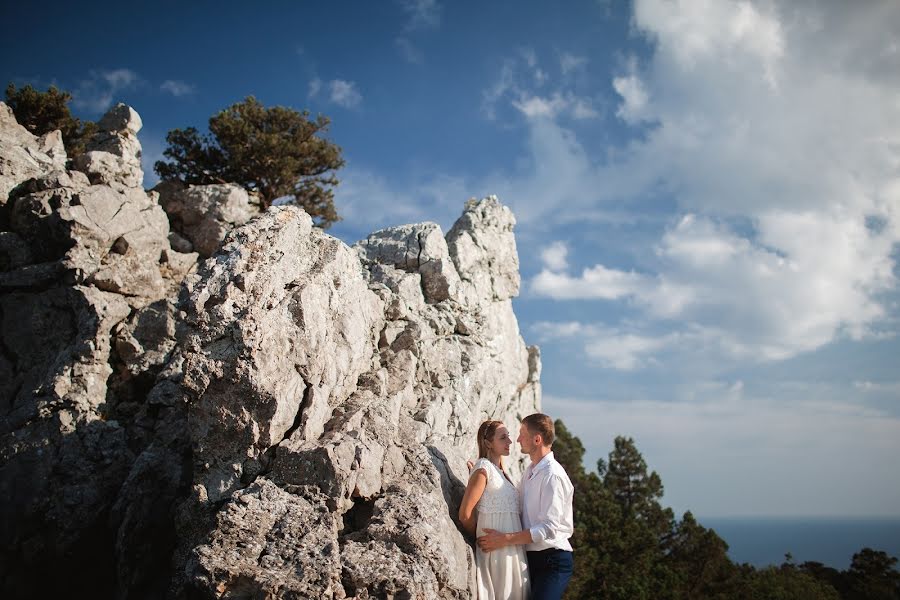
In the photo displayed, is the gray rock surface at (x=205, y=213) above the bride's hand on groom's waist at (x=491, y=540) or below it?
above

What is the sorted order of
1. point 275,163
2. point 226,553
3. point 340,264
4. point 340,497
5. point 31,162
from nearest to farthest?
point 226,553, point 340,497, point 340,264, point 31,162, point 275,163

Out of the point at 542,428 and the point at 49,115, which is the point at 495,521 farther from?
the point at 49,115

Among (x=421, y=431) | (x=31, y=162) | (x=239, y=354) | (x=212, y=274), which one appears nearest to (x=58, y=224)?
(x=31, y=162)

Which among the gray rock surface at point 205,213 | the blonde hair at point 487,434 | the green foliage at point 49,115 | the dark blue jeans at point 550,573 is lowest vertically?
the dark blue jeans at point 550,573

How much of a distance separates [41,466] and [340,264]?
818cm

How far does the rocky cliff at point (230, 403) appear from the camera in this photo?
8.41 meters

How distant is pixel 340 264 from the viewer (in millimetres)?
11930

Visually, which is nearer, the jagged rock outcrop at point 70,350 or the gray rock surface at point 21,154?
the jagged rock outcrop at point 70,350

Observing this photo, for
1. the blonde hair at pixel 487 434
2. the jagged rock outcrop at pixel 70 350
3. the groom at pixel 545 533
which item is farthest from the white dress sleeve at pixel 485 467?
the jagged rock outcrop at pixel 70 350

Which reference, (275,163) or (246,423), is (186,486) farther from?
(275,163)

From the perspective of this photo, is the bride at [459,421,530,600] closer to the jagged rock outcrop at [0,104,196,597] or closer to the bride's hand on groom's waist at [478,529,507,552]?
the bride's hand on groom's waist at [478,529,507,552]

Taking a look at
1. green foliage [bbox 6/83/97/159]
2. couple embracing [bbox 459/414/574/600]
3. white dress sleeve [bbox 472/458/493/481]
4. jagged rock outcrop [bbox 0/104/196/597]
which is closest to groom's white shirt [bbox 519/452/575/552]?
couple embracing [bbox 459/414/574/600]

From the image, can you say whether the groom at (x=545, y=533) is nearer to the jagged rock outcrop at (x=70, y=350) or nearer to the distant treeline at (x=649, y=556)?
the jagged rock outcrop at (x=70, y=350)

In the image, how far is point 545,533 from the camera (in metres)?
8.65
